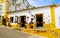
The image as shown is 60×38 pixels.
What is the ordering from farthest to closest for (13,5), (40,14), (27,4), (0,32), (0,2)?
1. (0,2)
2. (13,5)
3. (27,4)
4. (40,14)
5. (0,32)

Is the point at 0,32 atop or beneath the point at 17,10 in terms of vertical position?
beneath

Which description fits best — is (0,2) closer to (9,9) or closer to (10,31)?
(9,9)

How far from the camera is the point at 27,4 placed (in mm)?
20719

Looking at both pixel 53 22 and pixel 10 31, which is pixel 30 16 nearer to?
pixel 53 22

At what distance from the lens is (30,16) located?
63.0 ft

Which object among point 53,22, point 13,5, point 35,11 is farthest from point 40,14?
point 13,5

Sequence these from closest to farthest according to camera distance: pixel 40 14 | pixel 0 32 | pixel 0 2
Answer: pixel 0 32 → pixel 40 14 → pixel 0 2

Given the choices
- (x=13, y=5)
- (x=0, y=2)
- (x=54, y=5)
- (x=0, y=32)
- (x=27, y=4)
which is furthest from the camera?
(x=0, y=2)

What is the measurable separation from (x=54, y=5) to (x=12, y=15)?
696 cm

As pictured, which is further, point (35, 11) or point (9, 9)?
point (9, 9)

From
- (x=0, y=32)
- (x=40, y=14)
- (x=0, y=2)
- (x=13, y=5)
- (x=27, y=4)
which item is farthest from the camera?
(x=0, y=2)

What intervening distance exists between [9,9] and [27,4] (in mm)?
3262

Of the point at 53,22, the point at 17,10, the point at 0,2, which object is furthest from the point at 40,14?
the point at 0,2

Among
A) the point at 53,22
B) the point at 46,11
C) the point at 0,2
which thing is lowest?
the point at 53,22
